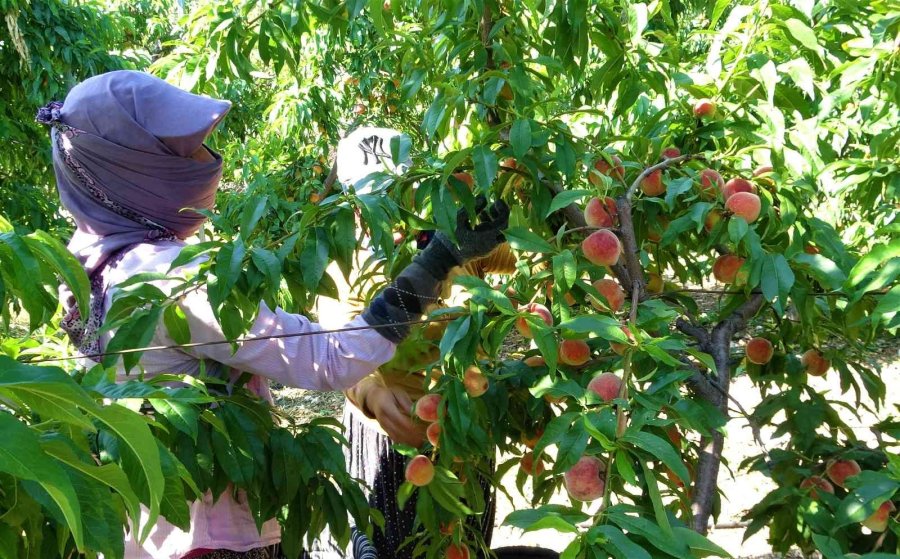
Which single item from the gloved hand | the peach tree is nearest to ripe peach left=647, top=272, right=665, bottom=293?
the peach tree

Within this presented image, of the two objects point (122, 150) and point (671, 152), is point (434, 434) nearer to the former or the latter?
point (671, 152)

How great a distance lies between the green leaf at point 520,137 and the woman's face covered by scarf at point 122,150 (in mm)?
720

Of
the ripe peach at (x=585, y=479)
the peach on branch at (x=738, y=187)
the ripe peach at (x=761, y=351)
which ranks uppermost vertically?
the peach on branch at (x=738, y=187)

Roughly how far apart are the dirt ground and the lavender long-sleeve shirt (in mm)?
501

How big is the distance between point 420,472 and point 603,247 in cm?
59

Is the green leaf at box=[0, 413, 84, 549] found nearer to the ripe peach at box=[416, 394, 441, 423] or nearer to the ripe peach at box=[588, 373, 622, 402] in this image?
the ripe peach at box=[588, 373, 622, 402]

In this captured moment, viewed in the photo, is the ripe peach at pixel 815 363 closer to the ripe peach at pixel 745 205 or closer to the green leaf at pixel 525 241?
the ripe peach at pixel 745 205

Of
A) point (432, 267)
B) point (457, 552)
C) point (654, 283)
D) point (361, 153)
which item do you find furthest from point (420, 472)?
point (361, 153)

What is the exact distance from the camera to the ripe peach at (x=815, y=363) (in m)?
1.72

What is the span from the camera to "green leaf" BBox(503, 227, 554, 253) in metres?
1.31

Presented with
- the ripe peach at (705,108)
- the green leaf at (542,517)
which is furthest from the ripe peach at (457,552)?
the ripe peach at (705,108)

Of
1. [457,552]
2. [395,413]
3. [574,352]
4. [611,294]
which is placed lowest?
[457,552]

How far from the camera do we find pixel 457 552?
1771 mm

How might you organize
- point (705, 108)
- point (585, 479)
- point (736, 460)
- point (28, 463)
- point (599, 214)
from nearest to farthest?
point (28, 463) → point (585, 479) → point (599, 214) → point (705, 108) → point (736, 460)
